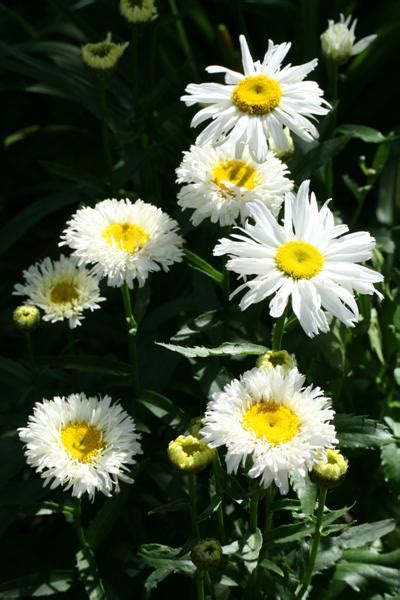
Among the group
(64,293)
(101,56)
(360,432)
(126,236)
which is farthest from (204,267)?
(101,56)

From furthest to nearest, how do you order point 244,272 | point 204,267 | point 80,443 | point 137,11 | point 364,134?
point 364,134, point 137,11, point 204,267, point 80,443, point 244,272

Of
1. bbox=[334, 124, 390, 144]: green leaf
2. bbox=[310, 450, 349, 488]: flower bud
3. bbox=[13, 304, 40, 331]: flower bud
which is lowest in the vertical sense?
bbox=[310, 450, 349, 488]: flower bud

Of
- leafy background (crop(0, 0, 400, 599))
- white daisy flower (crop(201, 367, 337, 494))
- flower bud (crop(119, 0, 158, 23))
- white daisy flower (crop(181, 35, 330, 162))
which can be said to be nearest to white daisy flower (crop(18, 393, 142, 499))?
leafy background (crop(0, 0, 400, 599))

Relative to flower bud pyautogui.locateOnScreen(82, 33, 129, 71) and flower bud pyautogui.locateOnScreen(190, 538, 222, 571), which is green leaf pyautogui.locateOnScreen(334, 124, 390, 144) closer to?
flower bud pyautogui.locateOnScreen(82, 33, 129, 71)

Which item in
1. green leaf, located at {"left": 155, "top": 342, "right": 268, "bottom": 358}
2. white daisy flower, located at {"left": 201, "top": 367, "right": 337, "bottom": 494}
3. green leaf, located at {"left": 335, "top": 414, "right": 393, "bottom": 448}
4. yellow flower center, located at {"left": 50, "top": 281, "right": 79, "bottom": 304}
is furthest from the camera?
yellow flower center, located at {"left": 50, "top": 281, "right": 79, "bottom": 304}

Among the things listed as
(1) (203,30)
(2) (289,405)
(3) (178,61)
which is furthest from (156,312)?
(1) (203,30)

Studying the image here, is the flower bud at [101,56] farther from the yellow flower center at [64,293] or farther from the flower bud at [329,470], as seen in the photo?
the flower bud at [329,470]

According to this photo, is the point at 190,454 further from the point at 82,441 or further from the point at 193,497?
the point at 82,441
